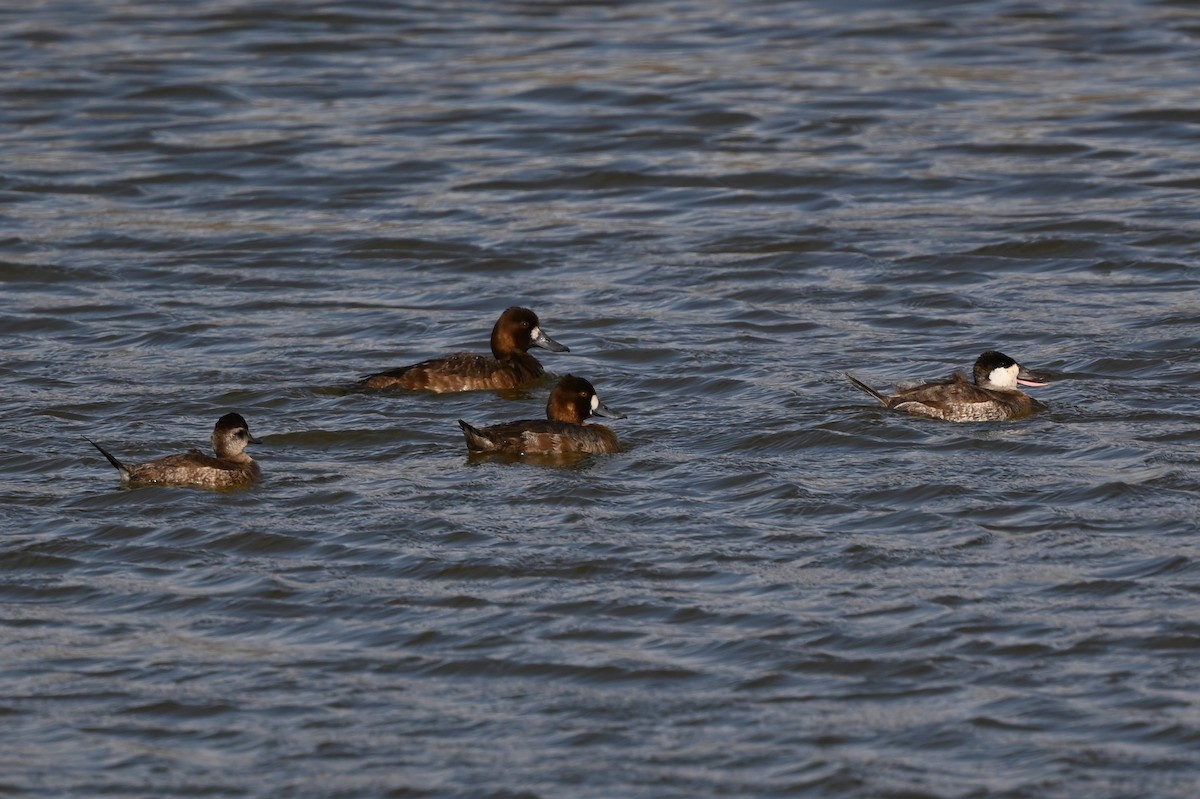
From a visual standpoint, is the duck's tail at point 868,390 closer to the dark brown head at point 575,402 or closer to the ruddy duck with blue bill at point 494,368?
the dark brown head at point 575,402

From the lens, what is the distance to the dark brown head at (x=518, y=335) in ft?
40.8

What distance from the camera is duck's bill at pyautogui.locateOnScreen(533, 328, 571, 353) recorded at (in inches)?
491

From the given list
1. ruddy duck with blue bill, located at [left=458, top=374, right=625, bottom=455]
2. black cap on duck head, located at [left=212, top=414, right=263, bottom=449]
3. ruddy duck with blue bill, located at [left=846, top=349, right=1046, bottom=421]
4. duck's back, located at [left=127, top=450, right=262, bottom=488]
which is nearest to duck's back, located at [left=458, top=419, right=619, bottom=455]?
ruddy duck with blue bill, located at [left=458, top=374, right=625, bottom=455]

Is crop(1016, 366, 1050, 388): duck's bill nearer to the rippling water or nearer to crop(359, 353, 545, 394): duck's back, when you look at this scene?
the rippling water

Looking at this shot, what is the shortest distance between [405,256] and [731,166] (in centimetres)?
387

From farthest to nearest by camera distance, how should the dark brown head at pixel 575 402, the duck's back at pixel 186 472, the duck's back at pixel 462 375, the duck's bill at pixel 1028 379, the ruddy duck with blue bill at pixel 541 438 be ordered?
the duck's back at pixel 462 375 → the duck's bill at pixel 1028 379 → the dark brown head at pixel 575 402 → the ruddy duck with blue bill at pixel 541 438 → the duck's back at pixel 186 472

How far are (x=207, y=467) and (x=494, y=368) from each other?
2793mm

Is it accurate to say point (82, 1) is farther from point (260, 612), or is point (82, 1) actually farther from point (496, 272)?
point (260, 612)

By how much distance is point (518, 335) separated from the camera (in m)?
12.5

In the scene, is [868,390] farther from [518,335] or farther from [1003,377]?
[518,335]

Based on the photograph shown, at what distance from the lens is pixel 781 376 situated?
11680 millimetres

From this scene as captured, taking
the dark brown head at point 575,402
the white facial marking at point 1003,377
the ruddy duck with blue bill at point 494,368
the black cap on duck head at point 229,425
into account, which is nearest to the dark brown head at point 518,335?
the ruddy duck with blue bill at point 494,368

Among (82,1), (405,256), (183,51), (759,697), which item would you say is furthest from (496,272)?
(82,1)

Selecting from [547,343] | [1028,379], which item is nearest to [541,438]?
[547,343]
